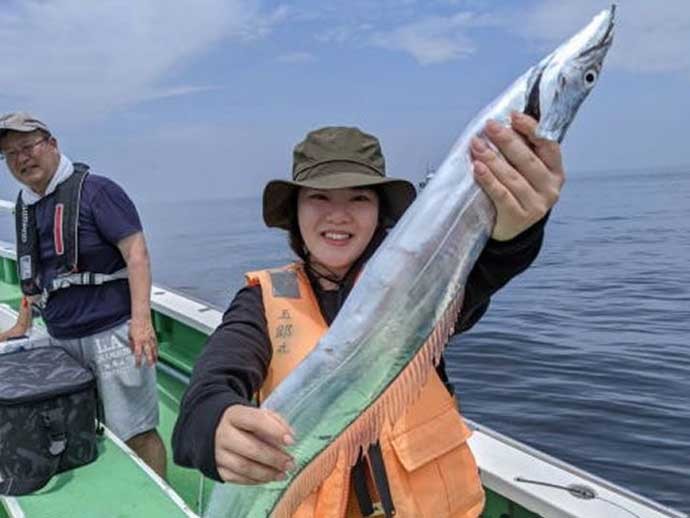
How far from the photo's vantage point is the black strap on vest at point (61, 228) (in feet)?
12.0

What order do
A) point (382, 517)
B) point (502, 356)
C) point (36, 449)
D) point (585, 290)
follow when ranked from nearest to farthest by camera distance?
1. point (382, 517)
2. point (36, 449)
3. point (502, 356)
4. point (585, 290)

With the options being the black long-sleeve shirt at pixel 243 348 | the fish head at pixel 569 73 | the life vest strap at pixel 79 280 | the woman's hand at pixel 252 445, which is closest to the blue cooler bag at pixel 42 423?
the life vest strap at pixel 79 280

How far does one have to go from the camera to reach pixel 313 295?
2.00 metres

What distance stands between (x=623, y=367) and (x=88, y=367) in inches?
249

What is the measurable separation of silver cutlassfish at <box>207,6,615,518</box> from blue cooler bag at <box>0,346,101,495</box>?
2.10m

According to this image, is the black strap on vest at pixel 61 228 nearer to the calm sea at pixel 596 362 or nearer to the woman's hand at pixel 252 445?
the calm sea at pixel 596 362

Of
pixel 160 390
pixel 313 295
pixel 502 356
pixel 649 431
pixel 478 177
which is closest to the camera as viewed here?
pixel 478 177

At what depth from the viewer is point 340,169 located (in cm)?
181

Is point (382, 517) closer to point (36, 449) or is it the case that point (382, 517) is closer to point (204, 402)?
point (204, 402)

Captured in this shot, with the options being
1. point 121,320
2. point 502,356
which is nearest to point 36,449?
point 121,320

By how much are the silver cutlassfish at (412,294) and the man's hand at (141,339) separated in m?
2.51

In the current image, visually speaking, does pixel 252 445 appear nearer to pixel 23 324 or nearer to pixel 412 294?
pixel 412 294

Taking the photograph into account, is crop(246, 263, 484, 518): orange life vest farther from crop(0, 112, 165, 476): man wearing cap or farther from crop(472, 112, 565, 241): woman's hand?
crop(0, 112, 165, 476): man wearing cap

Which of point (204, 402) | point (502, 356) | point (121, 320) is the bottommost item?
point (502, 356)
